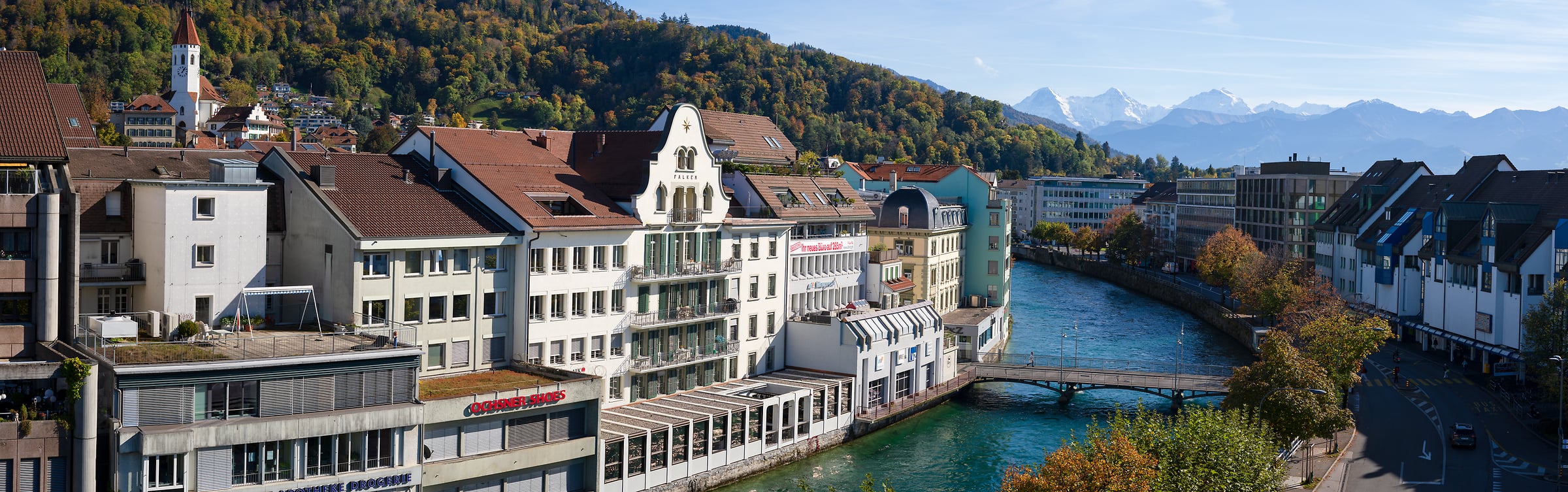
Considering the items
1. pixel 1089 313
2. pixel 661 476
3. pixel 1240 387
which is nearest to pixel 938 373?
pixel 1240 387

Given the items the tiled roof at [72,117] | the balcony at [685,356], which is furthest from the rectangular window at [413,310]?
the tiled roof at [72,117]

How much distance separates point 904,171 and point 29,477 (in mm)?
121951

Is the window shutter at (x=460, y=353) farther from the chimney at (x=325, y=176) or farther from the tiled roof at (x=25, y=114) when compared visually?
the tiled roof at (x=25, y=114)

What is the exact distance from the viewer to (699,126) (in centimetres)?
6131

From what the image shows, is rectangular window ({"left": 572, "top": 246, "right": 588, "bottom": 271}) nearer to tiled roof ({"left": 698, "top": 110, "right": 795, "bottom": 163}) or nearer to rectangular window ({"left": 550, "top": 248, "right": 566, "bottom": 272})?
rectangular window ({"left": 550, "top": 248, "right": 566, "bottom": 272})

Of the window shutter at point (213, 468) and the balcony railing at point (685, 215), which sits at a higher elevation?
the balcony railing at point (685, 215)

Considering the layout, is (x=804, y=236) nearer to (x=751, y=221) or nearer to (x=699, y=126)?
(x=751, y=221)

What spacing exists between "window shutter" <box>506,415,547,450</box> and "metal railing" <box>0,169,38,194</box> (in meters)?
16.6

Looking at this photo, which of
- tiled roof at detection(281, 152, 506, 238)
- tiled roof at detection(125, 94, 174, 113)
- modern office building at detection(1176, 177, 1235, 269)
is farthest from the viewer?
tiled roof at detection(125, 94, 174, 113)

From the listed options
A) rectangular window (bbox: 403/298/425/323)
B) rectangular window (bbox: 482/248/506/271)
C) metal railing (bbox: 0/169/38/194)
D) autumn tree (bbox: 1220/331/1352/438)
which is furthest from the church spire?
autumn tree (bbox: 1220/331/1352/438)

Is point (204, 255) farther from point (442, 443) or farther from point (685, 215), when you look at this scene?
point (685, 215)

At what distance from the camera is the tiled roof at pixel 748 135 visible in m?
79.3

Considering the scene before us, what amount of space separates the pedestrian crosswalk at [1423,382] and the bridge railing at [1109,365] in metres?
7.91

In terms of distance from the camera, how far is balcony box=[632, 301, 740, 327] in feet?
190
